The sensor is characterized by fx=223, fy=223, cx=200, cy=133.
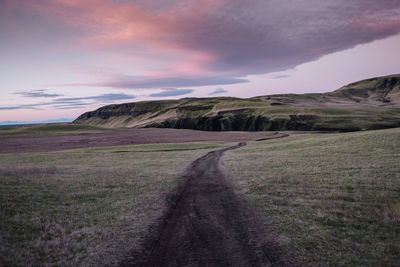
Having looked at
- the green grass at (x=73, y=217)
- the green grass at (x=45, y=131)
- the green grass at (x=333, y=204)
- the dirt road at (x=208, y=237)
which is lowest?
the green grass at (x=333, y=204)

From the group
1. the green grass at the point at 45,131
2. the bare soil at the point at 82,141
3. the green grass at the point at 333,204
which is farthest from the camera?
the green grass at the point at 45,131

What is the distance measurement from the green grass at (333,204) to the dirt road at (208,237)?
1.10 meters

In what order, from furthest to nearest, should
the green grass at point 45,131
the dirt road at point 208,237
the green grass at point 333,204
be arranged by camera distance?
the green grass at point 45,131 < the green grass at point 333,204 < the dirt road at point 208,237

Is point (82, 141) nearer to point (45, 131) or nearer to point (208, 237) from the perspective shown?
point (45, 131)

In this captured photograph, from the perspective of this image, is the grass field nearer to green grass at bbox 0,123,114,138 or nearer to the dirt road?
the dirt road

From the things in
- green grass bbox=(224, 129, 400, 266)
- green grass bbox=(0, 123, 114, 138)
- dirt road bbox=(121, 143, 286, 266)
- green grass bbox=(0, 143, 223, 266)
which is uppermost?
green grass bbox=(0, 123, 114, 138)

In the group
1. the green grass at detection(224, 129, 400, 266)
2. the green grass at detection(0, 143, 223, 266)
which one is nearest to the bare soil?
the green grass at detection(0, 143, 223, 266)

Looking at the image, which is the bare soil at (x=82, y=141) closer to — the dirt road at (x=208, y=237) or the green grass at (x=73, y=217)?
the green grass at (x=73, y=217)

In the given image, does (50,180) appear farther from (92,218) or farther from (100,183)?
(92,218)

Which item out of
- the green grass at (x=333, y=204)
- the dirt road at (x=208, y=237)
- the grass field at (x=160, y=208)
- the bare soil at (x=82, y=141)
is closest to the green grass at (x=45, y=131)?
the bare soil at (x=82, y=141)

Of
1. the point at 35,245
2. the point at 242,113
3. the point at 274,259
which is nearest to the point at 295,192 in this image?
the point at 274,259

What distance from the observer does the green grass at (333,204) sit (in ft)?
29.1

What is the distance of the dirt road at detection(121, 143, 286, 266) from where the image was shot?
27.4ft

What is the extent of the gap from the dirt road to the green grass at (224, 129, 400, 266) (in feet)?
3.62
